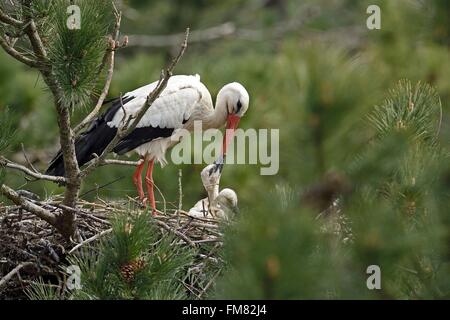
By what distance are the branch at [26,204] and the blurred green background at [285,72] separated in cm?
24

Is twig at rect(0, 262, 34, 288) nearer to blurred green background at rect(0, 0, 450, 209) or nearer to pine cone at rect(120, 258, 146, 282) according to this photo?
blurred green background at rect(0, 0, 450, 209)

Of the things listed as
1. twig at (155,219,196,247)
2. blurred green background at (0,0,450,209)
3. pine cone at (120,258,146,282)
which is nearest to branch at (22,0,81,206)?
blurred green background at (0,0,450,209)

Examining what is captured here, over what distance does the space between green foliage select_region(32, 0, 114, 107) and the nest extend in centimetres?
85

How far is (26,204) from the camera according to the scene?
5.43 meters

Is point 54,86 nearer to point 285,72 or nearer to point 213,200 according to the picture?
point 285,72

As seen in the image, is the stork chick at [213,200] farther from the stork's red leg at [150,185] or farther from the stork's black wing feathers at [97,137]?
the stork's black wing feathers at [97,137]

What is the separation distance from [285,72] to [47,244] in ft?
8.19

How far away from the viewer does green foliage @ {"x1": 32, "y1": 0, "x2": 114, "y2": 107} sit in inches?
197

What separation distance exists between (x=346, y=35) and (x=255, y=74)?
3.39 metres

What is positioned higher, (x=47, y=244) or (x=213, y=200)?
(x=213, y=200)

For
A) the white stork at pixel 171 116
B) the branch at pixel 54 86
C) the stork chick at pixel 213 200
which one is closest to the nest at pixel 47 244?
the branch at pixel 54 86

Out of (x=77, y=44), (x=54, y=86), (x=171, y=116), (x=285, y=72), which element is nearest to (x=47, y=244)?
(x=54, y=86)

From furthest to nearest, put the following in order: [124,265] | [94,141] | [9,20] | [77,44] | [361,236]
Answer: [94,141] → [9,20] → [77,44] → [124,265] → [361,236]
